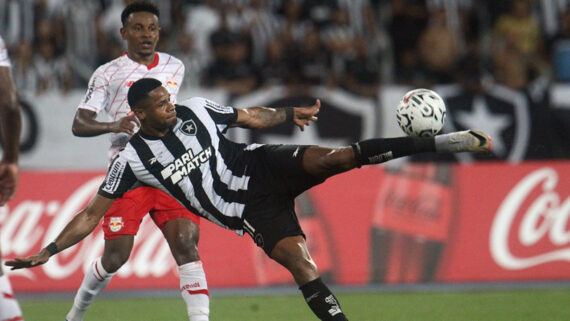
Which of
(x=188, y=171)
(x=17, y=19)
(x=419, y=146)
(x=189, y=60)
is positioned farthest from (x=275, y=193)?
(x=17, y=19)

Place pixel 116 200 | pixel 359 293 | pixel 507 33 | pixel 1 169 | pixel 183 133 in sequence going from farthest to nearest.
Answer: pixel 507 33 < pixel 359 293 < pixel 116 200 < pixel 183 133 < pixel 1 169

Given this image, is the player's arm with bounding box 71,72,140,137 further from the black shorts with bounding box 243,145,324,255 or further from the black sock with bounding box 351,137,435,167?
the black sock with bounding box 351,137,435,167

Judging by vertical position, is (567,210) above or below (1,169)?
below

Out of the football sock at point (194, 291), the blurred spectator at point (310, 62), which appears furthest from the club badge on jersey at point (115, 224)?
the blurred spectator at point (310, 62)

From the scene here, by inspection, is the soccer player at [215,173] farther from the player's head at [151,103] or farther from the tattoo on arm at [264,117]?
the tattoo on arm at [264,117]

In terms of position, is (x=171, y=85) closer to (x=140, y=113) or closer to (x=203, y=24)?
(x=140, y=113)

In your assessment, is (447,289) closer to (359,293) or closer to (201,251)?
(359,293)

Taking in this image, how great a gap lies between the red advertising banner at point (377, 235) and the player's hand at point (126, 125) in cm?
366

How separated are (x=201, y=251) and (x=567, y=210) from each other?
4.08 m

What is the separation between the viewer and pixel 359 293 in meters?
9.48

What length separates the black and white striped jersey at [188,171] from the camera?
239 inches

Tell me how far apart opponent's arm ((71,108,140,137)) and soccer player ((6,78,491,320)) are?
5.7 inches

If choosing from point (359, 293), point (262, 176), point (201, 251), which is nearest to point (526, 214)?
point (359, 293)

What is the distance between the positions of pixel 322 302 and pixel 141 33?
2.42 meters
